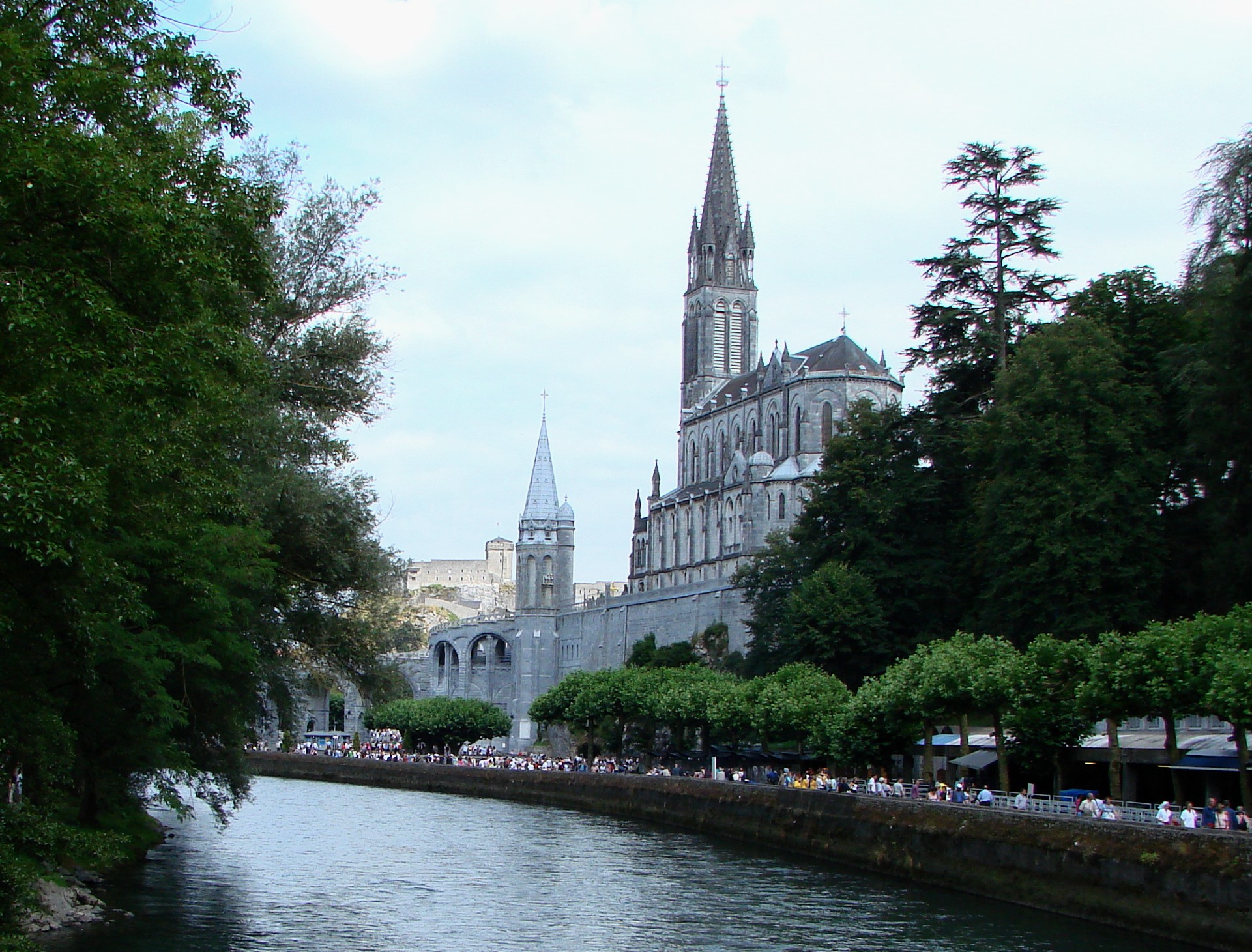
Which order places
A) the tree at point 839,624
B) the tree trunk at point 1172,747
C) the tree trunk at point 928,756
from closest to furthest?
1. the tree trunk at point 1172,747
2. the tree trunk at point 928,756
3. the tree at point 839,624

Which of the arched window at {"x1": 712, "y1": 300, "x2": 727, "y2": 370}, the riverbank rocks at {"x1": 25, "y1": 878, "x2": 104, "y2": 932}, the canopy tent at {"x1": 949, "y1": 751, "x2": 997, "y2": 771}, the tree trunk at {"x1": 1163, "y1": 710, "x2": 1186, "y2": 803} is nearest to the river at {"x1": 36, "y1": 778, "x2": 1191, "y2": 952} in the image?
the riverbank rocks at {"x1": 25, "y1": 878, "x2": 104, "y2": 932}

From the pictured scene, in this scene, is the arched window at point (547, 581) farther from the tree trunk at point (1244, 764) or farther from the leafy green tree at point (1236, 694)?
the leafy green tree at point (1236, 694)

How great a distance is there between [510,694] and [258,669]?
292ft

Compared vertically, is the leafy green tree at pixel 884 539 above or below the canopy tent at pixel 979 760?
above

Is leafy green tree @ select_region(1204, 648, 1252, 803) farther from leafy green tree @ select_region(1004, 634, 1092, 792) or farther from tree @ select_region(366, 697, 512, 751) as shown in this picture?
tree @ select_region(366, 697, 512, 751)

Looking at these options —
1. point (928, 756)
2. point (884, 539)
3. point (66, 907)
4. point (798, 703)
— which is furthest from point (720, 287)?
point (66, 907)

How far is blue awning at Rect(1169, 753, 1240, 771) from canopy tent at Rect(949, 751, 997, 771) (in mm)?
7420

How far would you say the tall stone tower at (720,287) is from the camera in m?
123

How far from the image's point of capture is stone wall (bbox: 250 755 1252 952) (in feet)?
68.6

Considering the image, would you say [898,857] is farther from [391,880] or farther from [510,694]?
[510,694]

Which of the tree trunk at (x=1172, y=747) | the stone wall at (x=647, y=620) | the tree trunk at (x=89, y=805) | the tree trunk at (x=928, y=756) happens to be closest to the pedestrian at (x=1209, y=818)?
the tree trunk at (x=1172, y=747)

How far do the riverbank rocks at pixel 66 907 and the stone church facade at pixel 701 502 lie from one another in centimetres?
5877

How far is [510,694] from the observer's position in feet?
375

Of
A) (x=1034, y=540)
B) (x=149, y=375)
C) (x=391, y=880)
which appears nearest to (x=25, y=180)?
(x=149, y=375)
